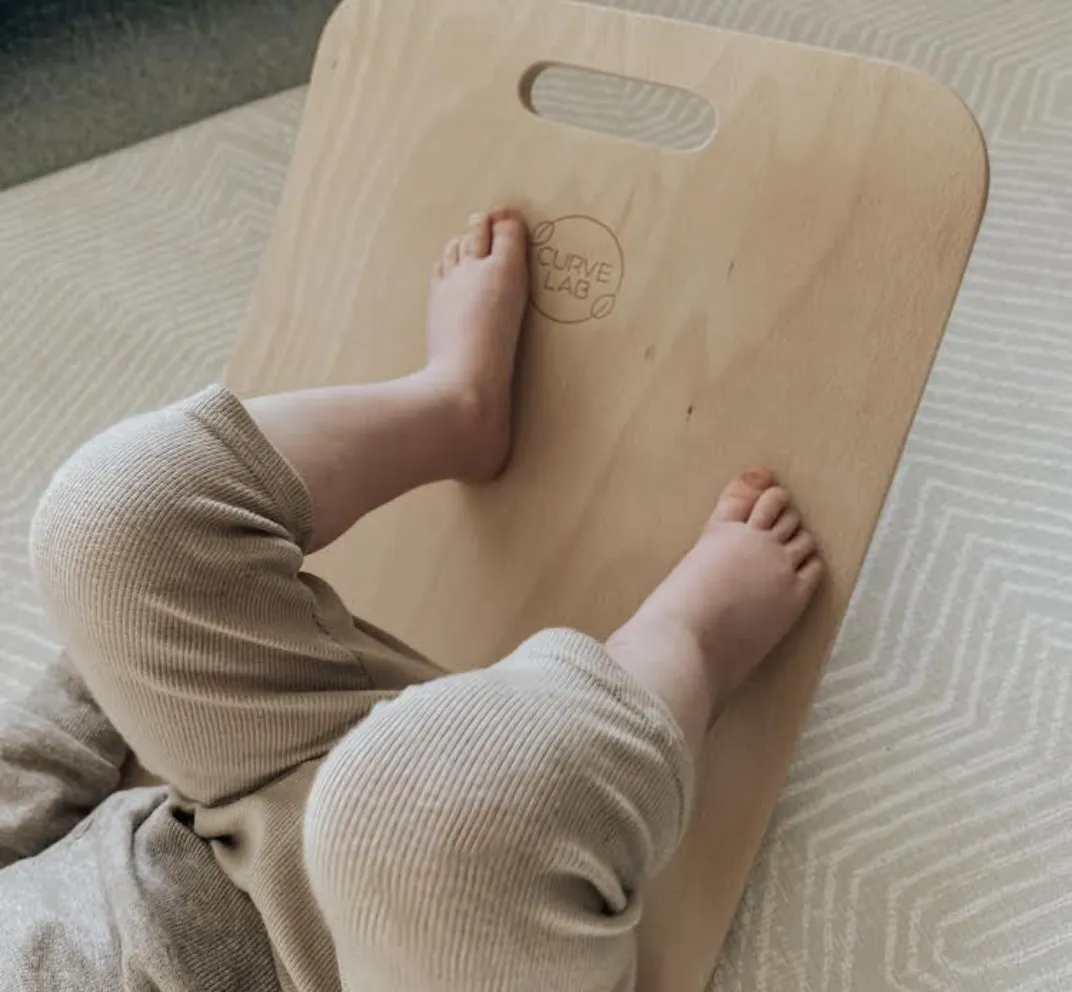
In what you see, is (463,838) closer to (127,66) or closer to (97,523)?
(97,523)

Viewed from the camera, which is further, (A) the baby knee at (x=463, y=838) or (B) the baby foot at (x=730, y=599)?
(B) the baby foot at (x=730, y=599)

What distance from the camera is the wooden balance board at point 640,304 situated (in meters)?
0.69

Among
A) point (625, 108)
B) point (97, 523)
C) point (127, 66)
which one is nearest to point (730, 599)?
point (97, 523)

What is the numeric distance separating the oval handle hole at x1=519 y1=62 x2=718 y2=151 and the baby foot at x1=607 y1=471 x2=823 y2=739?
1.98ft

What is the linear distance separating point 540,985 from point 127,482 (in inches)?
11.5

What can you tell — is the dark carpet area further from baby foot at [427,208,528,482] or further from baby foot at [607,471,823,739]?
baby foot at [607,471,823,739]

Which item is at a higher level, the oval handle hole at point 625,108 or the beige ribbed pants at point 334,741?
the oval handle hole at point 625,108

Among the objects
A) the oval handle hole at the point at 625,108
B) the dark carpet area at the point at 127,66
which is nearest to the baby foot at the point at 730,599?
the oval handle hole at the point at 625,108

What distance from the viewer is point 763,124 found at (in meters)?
0.73

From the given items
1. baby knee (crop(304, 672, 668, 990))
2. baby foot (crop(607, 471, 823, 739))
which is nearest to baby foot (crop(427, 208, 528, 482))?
baby foot (crop(607, 471, 823, 739))

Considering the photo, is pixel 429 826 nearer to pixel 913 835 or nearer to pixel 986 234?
pixel 913 835

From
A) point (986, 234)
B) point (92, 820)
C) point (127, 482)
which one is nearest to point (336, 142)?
point (127, 482)

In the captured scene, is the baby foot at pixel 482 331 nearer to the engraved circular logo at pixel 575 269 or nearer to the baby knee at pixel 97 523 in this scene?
the engraved circular logo at pixel 575 269

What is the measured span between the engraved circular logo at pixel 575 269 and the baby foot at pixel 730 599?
15cm
